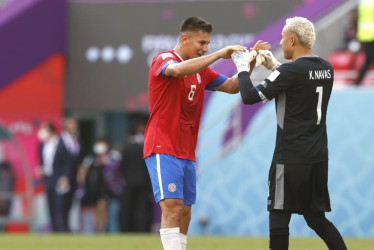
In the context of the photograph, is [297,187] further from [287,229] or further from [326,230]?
[326,230]

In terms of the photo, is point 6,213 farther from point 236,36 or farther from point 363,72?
point 363,72

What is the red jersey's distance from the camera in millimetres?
8070

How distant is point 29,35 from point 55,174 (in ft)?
15.5

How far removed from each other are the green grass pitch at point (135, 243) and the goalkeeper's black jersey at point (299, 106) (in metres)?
5.84

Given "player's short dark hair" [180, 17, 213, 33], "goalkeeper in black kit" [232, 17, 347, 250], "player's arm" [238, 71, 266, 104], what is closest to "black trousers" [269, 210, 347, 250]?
"goalkeeper in black kit" [232, 17, 347, 250]

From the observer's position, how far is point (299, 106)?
Answer: 300 inches

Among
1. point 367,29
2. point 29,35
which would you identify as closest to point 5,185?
point 29,35

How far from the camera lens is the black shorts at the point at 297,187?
25.0 ft

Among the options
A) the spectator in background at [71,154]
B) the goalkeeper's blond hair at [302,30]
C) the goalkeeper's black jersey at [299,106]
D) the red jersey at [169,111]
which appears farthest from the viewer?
the spectator in background at [71,154]

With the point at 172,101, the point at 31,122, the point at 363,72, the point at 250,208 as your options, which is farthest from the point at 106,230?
the point at 172,101

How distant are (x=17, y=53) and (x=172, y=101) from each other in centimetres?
1496

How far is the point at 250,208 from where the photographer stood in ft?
60.5

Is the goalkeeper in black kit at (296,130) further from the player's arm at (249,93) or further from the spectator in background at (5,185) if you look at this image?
the spectator in background at (5,185)

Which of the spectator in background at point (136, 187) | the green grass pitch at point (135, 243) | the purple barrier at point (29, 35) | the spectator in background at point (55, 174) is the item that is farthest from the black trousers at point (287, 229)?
the purple barrier at point (29, 35)
